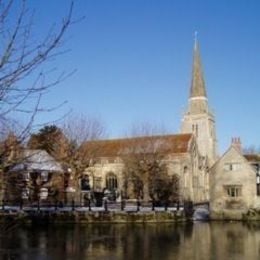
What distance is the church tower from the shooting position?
104 m

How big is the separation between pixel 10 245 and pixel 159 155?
38497mm

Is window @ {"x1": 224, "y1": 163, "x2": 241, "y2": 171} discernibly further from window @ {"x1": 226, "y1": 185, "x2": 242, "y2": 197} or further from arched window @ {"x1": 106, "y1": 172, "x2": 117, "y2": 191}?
arched window @ {"x1": 106, "y1": 172, "x2": 117, "y2": 191}

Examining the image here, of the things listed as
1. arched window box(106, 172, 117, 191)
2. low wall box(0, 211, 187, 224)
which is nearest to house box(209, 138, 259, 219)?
low wall box(0, 211, 187, 224)

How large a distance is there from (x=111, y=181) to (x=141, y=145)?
15567 millimetres

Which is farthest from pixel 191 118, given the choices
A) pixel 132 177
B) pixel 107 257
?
pixel 107 257

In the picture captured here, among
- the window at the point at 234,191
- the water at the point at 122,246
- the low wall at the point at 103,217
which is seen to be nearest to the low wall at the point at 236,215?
the window at the point at 234,191

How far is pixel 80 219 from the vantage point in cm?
4447

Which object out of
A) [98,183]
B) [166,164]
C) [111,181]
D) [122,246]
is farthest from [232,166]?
[122,246]

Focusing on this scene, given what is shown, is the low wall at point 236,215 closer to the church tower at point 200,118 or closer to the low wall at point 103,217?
the low wall at point 103,217

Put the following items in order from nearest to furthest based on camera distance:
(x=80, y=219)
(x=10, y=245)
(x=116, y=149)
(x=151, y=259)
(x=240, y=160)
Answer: (x=151, y=259) → (x=10, y=245) → (x=80, y=219) → (x=240, y=160) → (x=116, y=149)

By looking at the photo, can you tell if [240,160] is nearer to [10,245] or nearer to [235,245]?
[235,245]

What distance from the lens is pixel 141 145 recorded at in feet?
215

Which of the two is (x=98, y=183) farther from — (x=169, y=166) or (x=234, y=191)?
(x=234, y=191)

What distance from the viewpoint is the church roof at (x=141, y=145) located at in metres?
64.2
